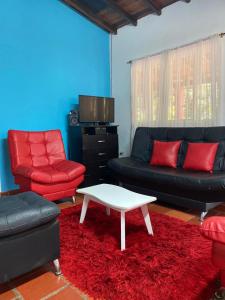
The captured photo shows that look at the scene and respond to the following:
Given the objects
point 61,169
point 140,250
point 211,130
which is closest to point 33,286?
point 140,250

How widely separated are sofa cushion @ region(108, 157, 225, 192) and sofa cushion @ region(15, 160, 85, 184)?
595 mm

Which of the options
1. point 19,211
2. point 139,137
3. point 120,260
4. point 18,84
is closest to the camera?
point 19,211

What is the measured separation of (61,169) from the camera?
291 cm

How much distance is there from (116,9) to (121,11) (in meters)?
0.10

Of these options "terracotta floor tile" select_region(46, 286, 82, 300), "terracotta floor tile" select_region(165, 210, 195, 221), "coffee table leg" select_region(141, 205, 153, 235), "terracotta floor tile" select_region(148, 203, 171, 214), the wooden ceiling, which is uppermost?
the wooden ceiling

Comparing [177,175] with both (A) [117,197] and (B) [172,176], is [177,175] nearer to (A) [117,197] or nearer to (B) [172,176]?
(B) [172,176]

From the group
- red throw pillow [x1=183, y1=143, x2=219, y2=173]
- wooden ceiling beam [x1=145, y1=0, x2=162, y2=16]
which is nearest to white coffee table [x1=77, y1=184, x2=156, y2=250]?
red throw pillow [x1=183, y1=143, x2=219, y2=173]

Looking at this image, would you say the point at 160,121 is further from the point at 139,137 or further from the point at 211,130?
the point at 211,130

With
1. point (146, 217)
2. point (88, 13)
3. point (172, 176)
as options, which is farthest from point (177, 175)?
point (88, 13)

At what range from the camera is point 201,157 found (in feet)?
9.14

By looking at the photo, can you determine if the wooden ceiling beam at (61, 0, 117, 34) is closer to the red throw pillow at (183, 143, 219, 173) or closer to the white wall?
the white wall

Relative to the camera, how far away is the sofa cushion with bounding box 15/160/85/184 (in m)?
2.60

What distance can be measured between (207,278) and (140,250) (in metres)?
0.53

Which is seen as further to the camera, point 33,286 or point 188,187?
point 188,187
